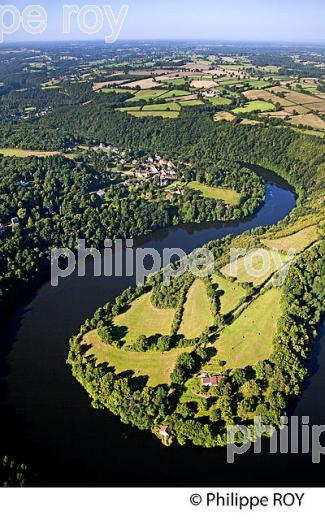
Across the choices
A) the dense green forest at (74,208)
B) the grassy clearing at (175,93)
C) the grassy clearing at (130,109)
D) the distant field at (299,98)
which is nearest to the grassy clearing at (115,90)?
the grassy clearing at (175,93)

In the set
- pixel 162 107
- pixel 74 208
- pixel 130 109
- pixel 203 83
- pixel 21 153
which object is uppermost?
pixel 203 83

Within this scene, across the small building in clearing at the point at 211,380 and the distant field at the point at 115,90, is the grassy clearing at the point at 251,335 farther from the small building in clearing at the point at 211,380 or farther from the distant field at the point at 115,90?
the distant field at the point at 115,90

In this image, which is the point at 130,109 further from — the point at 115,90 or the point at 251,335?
the point at 251,335

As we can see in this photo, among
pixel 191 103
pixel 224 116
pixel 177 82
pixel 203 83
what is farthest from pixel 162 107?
pixel 203 83

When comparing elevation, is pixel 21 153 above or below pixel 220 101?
below

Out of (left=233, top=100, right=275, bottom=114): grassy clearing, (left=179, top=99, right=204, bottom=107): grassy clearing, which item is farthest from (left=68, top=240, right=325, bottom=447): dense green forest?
(left=179, top=99, right=204, bottom=107): grassy clearing

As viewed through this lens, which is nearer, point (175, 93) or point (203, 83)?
point (175, 93)

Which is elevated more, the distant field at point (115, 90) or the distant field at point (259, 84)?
the distant field at point (259, 84)
